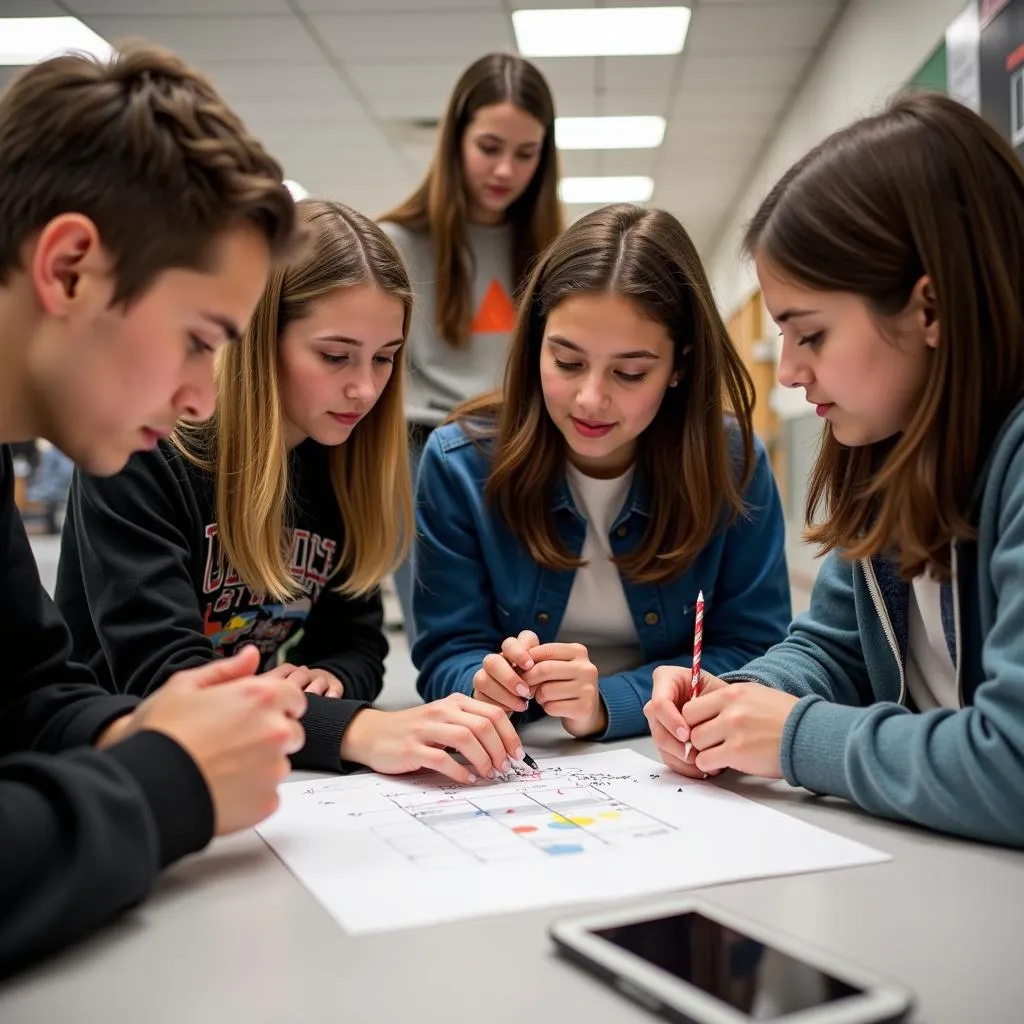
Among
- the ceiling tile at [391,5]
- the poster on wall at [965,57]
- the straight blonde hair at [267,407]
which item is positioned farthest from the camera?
the ceiling tile at [391,5]

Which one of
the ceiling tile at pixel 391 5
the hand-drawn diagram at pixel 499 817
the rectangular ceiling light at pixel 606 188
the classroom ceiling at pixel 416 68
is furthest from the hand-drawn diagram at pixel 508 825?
the rectangular ceiling light at pixel 606 188

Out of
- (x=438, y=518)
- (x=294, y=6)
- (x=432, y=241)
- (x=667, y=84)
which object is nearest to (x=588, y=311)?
(x=438, y=518)

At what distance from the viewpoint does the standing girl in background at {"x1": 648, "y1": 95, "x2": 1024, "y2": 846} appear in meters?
0.82

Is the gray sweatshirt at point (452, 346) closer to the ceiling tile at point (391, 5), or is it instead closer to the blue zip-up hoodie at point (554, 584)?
the blue zip-up hoodie at point (554, 584)

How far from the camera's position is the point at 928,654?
1.05 metres

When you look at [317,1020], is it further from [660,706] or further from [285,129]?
[285,129]

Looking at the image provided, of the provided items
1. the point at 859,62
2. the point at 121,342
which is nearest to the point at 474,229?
the point at 121,342

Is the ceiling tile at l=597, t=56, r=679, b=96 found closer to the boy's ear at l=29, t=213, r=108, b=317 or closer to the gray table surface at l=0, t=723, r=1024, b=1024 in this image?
the boy's ear at l=29, t=213, r=108, b=317

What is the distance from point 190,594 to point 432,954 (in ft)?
2.26

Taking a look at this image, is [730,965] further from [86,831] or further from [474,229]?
[474,229]

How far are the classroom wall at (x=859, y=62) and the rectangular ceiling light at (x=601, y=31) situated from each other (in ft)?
2.10

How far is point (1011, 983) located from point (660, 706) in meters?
0.44

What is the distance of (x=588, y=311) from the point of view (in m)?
1.35

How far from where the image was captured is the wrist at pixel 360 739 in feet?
3.29
